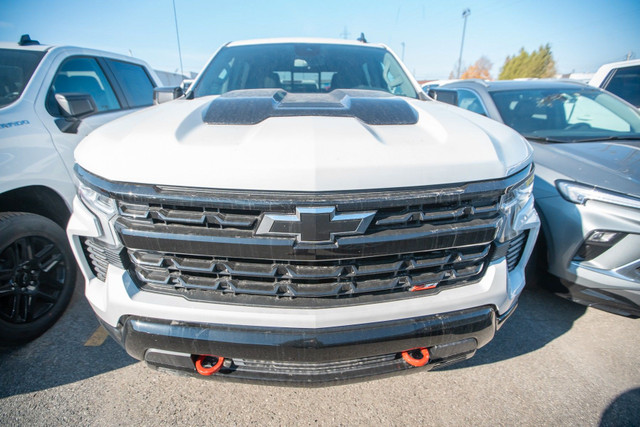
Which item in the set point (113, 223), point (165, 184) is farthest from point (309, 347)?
point (113, 223)

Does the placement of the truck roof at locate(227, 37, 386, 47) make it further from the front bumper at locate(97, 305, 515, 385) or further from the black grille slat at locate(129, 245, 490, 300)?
the front bumper at locate(97, 305, 515, 385)

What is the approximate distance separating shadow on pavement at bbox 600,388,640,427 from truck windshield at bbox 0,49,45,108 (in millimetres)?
4455

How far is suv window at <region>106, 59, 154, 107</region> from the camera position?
380 centimetres

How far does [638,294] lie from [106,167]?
3092 mm

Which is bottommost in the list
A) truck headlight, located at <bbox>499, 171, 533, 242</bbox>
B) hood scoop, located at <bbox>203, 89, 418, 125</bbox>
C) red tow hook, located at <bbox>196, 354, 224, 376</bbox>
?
red tow hook, located at <bbox>196, 354, 224, 376</bbox>

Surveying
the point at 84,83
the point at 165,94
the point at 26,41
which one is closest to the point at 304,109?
the point at 165,94

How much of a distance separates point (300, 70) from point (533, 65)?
165 feet

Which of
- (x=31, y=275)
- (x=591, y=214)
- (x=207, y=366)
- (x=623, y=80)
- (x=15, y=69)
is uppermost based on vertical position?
(x=15, y=69)

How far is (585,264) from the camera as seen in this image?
219 cm

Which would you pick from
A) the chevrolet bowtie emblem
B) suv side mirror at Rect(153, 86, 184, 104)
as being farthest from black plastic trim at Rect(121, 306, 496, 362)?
suv side mirror at Rect(153, 86, 184, 104)

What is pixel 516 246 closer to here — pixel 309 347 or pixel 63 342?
pixel 309 347

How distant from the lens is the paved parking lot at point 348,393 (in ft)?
5.66

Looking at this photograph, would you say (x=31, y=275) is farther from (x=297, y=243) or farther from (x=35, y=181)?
(x=297, y=243)

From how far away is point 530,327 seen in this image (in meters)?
2.42
